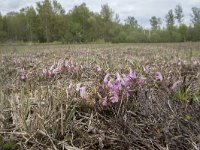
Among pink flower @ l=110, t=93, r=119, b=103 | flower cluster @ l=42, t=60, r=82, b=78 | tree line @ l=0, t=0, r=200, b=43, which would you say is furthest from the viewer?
tree line @ l=0, t=0, r=200, b=43

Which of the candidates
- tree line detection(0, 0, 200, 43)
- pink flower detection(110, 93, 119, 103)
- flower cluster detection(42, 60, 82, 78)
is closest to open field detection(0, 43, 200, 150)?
pink flower detection(110, 93, 119, 103)

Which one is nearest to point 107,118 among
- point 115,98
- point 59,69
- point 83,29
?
point 115,98

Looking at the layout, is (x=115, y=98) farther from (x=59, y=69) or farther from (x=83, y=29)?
(x=83, y=29)

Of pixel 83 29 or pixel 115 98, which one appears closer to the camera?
pixel 115 98

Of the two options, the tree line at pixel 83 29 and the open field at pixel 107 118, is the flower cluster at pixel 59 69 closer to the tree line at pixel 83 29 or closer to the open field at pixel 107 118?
the open field at pixel 107 118

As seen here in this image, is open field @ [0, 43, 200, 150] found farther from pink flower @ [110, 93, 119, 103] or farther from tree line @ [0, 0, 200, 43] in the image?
tree line @ [0, 0, 200, 43]

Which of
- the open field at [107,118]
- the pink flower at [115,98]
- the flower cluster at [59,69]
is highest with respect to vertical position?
the flower cluster at [59,69]

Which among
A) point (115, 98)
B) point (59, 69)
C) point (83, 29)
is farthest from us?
point (83, 29)

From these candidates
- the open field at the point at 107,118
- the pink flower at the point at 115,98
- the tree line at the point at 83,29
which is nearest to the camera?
the open field at the point at 107,118

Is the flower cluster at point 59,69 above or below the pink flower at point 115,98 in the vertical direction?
above

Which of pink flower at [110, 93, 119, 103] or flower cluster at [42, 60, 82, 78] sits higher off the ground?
flower cluster at [42, 60, 82, 78]

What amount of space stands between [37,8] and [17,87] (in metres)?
62.9

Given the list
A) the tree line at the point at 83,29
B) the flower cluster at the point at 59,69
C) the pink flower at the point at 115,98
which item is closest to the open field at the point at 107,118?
the pink flower at the point at 115,98

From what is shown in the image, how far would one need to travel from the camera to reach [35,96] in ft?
10.5
